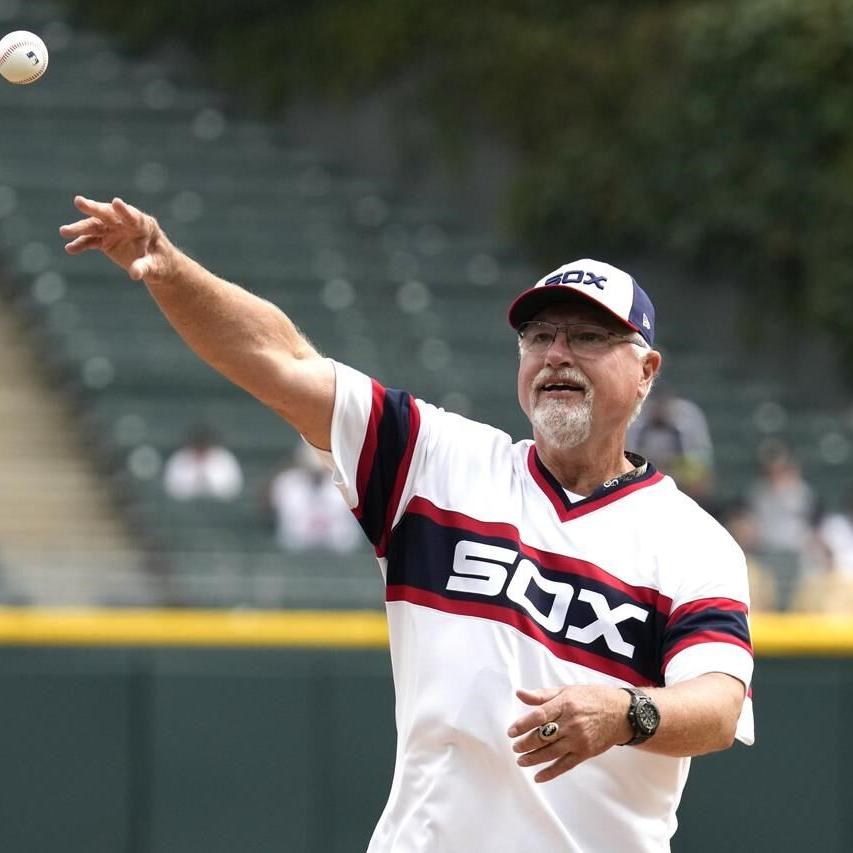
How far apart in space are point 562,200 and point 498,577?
16.3 m

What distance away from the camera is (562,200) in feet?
63.8

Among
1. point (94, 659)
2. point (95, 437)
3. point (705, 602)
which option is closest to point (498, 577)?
point (705, 602)

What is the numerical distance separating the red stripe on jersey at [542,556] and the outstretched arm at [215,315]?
0.29 metres

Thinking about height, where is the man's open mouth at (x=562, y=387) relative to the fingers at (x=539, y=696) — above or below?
above

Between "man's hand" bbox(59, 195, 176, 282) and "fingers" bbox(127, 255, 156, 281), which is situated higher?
"man's hand" bbox(59, 195, 176, 282)

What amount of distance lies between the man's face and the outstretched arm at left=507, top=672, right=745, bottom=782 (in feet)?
1.94

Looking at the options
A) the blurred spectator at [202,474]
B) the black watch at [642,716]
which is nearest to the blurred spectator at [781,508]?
the blurred spectator at [202,474]

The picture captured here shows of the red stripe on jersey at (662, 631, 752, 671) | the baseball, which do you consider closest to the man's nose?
the red stripe on jersey at (662, 631, 752, 671)

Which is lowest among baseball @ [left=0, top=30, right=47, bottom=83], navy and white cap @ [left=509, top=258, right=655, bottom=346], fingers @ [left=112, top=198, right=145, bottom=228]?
navy and white cap @ [left=509, top=258, right=655, bottom=346]

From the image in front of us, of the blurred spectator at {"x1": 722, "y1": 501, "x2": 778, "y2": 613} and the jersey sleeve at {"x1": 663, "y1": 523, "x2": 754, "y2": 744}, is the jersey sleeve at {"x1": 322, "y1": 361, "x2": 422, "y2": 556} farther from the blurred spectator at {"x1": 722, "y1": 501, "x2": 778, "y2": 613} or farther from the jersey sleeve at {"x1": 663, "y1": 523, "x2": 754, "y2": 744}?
the blurred spectator at {"x1": 722, "y1": 501, "x2": 778, "y2": 613}

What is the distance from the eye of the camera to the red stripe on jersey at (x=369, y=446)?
3.56 m

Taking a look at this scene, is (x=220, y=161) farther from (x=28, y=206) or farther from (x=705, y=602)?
(x=705, y=602)

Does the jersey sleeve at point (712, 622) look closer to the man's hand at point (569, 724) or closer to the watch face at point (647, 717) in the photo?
the watch face at point (647, 717)

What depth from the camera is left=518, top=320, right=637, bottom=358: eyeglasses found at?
142 inches
